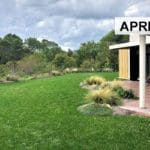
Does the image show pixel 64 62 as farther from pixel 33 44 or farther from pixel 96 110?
pixel 96 110

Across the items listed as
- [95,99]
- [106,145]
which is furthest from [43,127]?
[95,99]

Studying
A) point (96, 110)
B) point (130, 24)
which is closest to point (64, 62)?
point (130, 24)

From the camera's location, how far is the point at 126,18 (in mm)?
10508

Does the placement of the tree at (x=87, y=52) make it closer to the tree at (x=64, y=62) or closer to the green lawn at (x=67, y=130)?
the tree at (x=64, y=62)

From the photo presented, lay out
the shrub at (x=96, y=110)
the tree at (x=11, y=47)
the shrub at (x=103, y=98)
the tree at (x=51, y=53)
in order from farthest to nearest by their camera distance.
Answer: the tree at (x=11, y=47) < the tree at (x=51, y=53) < the shrub at (x=103, y=98) < the shrub at (x=96, y=110)

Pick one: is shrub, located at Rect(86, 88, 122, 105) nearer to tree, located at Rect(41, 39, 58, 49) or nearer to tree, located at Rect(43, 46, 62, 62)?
tree, located at Rect(43, 46, 62, 62)

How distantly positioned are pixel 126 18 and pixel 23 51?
175 feet

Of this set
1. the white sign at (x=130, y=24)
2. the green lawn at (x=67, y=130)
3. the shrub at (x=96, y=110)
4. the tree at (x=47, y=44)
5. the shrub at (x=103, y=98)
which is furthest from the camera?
the tree at (x=47, y=44)

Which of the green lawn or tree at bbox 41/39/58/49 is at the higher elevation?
tree at bbox 41/39/58/49

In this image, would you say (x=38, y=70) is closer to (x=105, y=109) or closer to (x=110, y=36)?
(x=110, y=36)

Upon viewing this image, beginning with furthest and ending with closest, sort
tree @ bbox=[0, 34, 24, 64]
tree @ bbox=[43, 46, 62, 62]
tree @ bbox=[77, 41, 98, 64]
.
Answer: tree @ bbox=[0, 34, 24, 64], tree @ bbox=[43, 46, 62, 62], tree @ bbox=[77, 41, 98, 64]

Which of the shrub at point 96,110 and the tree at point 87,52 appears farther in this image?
the tree at point 87,52

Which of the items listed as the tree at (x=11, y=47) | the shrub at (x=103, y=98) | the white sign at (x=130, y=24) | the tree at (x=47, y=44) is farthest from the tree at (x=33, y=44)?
the white sign at (x=130, y=24)

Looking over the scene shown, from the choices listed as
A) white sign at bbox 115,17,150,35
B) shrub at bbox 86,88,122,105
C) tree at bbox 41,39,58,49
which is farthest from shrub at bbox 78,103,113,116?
tree at bbox 41,39,58,49
